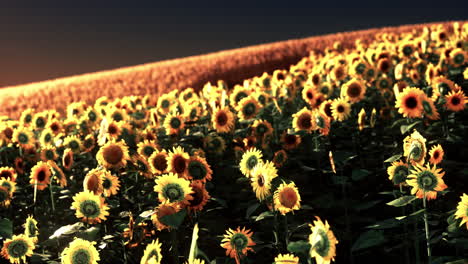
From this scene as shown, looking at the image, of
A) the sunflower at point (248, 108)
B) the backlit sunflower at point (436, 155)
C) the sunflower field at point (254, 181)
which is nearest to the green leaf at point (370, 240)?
the sunflower field at point (254, 181)

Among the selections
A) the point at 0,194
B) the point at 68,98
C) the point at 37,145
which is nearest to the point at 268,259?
the point at 0,194

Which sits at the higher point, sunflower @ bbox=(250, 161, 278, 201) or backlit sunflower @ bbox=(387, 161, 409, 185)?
backlit sunflower @ bbox=(387, 161, 409, 185)

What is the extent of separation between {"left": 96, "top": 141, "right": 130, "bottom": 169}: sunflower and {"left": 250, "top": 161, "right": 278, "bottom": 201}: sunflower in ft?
4.42

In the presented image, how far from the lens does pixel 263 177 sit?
2.65m

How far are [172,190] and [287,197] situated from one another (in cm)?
62

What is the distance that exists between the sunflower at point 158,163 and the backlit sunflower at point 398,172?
1470mm

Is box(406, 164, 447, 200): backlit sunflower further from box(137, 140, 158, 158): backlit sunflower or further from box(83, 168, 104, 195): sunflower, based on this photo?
box(137, 140, 158, 158): backlit sunflower

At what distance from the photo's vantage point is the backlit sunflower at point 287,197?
8.80 ft

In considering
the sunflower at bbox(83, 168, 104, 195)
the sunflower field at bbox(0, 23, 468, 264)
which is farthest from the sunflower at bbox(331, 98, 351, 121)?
the sunflower at bbox(83, 168, 104, 195)

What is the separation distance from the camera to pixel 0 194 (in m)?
3.87

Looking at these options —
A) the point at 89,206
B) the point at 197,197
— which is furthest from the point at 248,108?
the point at 89,206

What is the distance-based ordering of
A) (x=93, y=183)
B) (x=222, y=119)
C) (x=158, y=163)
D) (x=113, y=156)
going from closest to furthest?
(x=93, y=183)
(x=158, y=163)
(x=113, y=156)
(x=222, y=119)

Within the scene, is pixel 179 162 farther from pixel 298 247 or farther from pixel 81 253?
pixel 298 247

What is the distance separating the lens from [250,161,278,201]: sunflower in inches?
101
